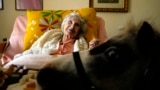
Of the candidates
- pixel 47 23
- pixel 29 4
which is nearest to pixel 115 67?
pixel 47 23

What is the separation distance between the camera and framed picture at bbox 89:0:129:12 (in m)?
2.85

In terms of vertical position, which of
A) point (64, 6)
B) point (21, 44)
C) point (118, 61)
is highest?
point (64, 6)

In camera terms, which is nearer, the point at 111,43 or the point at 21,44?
the point at 111,43

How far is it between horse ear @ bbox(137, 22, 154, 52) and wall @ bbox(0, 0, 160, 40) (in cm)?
182

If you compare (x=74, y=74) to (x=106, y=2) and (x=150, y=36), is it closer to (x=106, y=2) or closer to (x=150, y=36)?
(x=150, y=36)

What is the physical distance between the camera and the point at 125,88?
0.73 m

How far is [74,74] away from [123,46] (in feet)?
0.55

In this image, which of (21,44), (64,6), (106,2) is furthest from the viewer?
(64,6)

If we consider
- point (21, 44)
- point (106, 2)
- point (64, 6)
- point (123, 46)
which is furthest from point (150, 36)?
point (64, 6)

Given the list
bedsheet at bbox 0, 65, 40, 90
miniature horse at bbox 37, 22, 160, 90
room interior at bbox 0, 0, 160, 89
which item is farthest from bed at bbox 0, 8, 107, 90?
miniature horse at bbox 37, 22, 160, 90

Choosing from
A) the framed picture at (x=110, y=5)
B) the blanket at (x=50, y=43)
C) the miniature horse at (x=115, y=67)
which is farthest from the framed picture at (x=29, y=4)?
the miniature horse at (x=115, y=67)

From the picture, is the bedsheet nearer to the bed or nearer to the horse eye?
the horse eye

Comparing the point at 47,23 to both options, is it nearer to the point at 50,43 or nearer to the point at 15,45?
the point at 50,43

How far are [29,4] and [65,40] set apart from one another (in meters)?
1.06
